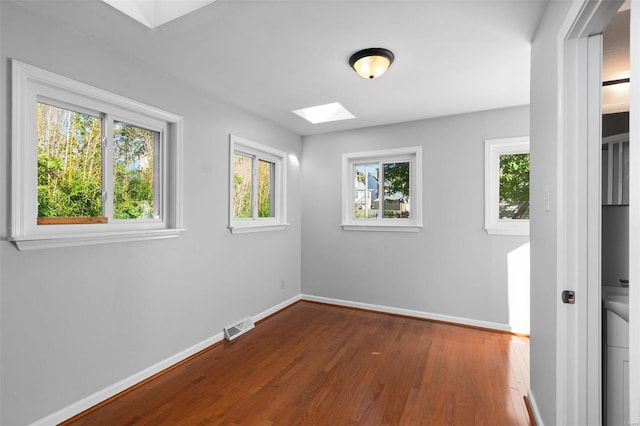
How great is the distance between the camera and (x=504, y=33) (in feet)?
6.48

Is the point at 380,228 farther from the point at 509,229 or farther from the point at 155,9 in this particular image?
the point at 155,9

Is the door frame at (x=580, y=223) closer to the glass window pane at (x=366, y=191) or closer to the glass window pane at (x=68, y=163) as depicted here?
the glass window pane at (x=366, y=191)

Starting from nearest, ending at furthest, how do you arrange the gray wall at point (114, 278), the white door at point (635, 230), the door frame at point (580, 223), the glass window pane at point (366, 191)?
1. the white door at point (635, 230)
2. the door frame at point (580, 223)
3. the gray wall at point (114, 278)
4. the glass window pane at point (366, 191)

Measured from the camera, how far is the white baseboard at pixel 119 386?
1.88m

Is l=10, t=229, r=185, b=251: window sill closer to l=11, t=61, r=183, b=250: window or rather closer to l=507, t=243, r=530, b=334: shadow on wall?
l=11, t=61, r=183, b=250: window

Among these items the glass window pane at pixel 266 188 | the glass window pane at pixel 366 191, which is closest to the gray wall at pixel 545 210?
the glass window pane at pixel 366 191

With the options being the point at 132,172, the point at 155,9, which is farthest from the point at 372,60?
the point at 132,172

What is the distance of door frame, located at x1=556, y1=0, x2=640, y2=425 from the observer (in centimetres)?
135

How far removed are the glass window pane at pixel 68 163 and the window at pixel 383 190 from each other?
2870 millimetres

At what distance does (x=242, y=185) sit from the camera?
3645 mm


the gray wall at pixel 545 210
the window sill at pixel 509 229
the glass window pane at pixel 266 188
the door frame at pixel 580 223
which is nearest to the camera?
A: the door frame at pixel 580 223

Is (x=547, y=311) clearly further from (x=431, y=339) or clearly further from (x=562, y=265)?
(x=431, y=339)

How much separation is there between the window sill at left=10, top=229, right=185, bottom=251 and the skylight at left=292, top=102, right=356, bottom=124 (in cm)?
213

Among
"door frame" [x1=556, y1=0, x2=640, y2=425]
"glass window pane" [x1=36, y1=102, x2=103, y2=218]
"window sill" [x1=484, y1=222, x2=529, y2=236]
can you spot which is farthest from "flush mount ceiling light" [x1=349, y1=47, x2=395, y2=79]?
"window sill" [x1=484, y1=222, x2=529, y2=236]
